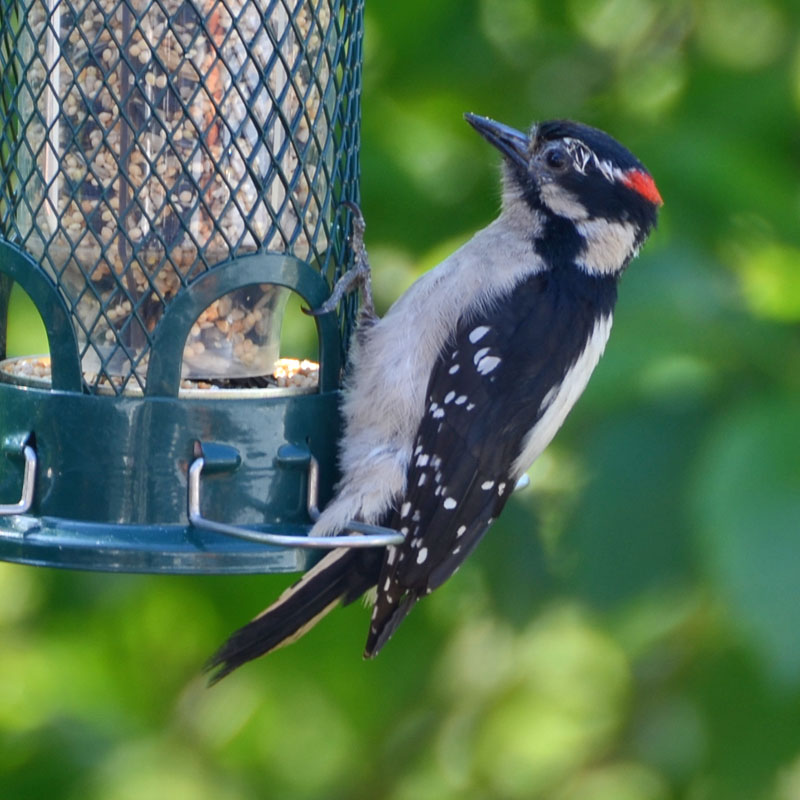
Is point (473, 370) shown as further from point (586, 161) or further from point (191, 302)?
point (191, 302)

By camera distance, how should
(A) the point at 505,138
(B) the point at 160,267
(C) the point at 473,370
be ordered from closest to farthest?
(B) the point at 160,267
(C) the point at 473,370
(A) the point at 505,138

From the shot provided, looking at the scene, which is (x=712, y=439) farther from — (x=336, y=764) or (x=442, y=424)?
(x=336, y=764)

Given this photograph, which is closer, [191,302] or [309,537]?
[309,537]

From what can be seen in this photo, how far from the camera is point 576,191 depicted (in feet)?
10.9

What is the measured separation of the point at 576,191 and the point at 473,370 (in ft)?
1.89

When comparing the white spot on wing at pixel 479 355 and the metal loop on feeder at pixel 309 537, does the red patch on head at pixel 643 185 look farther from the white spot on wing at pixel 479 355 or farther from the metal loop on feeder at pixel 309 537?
the metal loop on feeder at pixel 309 537

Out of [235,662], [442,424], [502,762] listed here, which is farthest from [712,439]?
[502,762]

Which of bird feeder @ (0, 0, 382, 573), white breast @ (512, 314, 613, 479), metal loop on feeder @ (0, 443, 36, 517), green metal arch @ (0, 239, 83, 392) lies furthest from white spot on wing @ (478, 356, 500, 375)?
metal loop on feeder @ (0, 443, 36, 517)

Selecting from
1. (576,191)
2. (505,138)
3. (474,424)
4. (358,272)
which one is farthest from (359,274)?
(576,191)

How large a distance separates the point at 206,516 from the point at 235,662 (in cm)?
45

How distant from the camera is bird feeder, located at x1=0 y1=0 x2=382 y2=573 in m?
2.64

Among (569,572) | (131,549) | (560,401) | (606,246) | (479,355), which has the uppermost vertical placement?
(606,246)

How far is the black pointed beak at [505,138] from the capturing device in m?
3.20

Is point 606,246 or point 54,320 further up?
point 606,246
